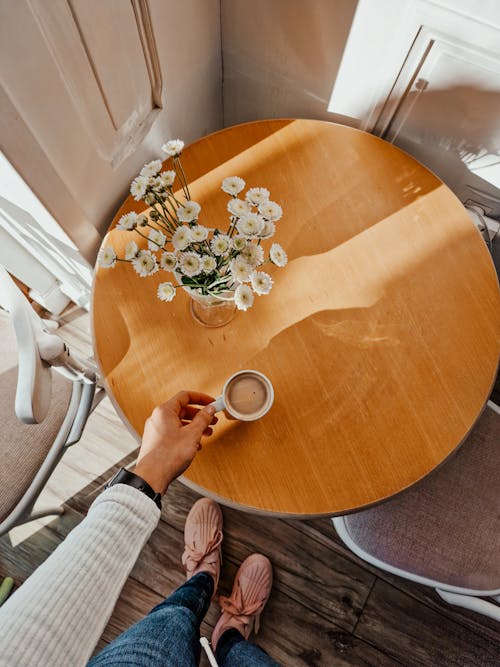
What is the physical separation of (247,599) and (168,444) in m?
0.87

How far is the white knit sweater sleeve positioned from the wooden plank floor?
33.5 inches

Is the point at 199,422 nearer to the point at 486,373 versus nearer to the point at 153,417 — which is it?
the point at 153,417

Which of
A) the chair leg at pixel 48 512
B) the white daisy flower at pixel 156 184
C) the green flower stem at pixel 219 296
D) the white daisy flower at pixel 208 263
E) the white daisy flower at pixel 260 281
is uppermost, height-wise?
the white daisy flower at pixel 156 184

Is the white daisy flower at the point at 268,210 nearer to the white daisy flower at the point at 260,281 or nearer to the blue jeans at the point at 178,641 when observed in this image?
the white daisy flower at the point at 260,281

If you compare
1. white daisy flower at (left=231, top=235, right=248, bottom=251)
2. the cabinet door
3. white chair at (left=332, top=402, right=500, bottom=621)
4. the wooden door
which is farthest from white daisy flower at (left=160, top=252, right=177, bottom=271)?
the cabinet door

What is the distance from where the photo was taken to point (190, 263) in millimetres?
651

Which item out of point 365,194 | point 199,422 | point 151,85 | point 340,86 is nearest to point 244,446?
point 199,422

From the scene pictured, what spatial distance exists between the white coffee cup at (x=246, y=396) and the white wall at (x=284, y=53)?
935 millimetres

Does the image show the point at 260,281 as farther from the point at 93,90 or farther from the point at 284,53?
the point at 284,53

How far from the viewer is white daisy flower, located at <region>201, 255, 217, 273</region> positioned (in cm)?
66

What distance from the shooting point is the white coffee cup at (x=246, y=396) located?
830 mm

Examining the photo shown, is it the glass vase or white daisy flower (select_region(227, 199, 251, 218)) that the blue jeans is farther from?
white daisy flower (select_region(227, 199, 251, 218))

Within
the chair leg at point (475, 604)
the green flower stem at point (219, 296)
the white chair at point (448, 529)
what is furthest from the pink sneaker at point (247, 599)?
the green flower stem at point (219, 296)

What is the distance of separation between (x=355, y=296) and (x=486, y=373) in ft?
1.06
